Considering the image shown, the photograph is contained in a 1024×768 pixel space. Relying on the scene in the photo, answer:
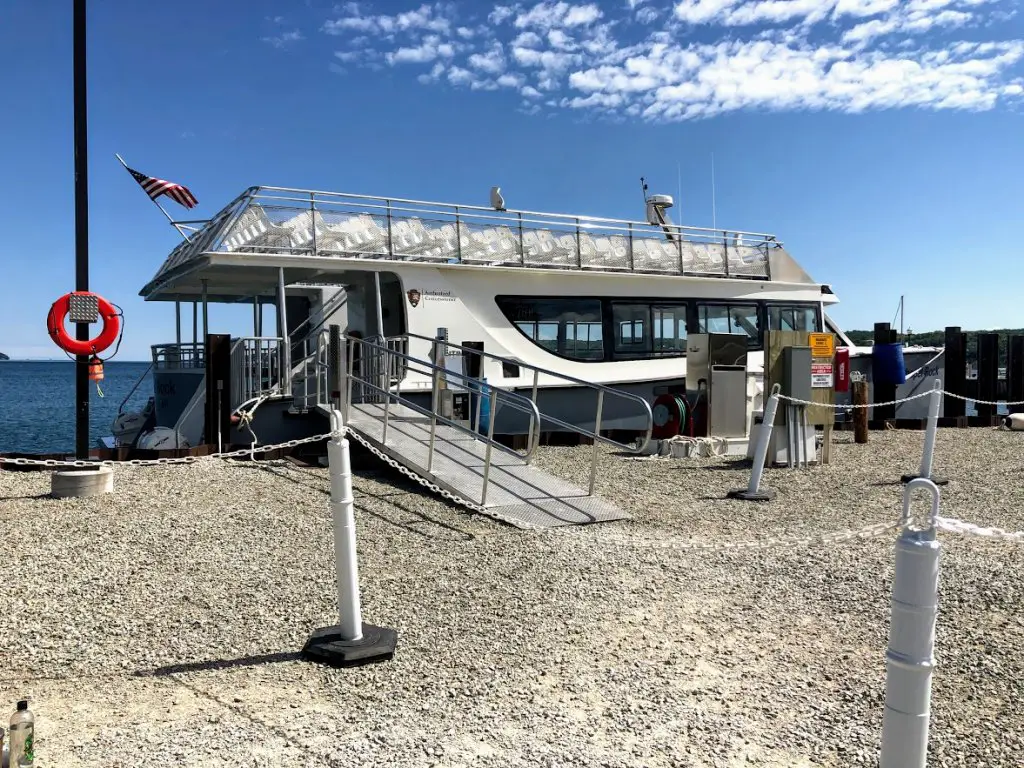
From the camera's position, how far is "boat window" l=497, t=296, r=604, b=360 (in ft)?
43.3

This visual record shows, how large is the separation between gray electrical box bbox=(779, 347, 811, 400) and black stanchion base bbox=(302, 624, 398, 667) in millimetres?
7484

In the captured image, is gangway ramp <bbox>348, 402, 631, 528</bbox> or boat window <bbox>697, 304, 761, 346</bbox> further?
boat window <bbox>697, 304, 761, 346</bbox>

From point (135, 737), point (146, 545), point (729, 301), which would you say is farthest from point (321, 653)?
point (729, 301)

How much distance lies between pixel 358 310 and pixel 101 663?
9.67 m

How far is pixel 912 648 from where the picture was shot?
2350mm

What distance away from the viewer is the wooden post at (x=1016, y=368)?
19384 mm

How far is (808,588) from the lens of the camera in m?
5.01

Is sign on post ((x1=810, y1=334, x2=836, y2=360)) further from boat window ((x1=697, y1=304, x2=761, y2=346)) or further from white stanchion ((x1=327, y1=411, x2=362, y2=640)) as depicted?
white stanchion ((x1=327, y1=411, x2=362, y2=640))

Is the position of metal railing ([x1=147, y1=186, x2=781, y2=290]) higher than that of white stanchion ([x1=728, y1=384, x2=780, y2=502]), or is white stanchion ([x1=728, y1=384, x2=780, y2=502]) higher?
metal railing ([x1=147, y1=186, x2=781, y2=290])

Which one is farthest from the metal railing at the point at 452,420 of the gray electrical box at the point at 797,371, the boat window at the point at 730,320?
the boat window at the point at 730,320

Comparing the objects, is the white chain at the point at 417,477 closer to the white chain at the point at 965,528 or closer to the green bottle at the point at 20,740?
the white chain at the point at 965,528

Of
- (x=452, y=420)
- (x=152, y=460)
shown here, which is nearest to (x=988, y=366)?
(x=452, y=420)

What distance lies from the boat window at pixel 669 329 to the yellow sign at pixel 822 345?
3888mm

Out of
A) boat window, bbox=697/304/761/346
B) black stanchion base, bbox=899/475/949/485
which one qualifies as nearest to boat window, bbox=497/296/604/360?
boat window, bbox=697/304/761/346
